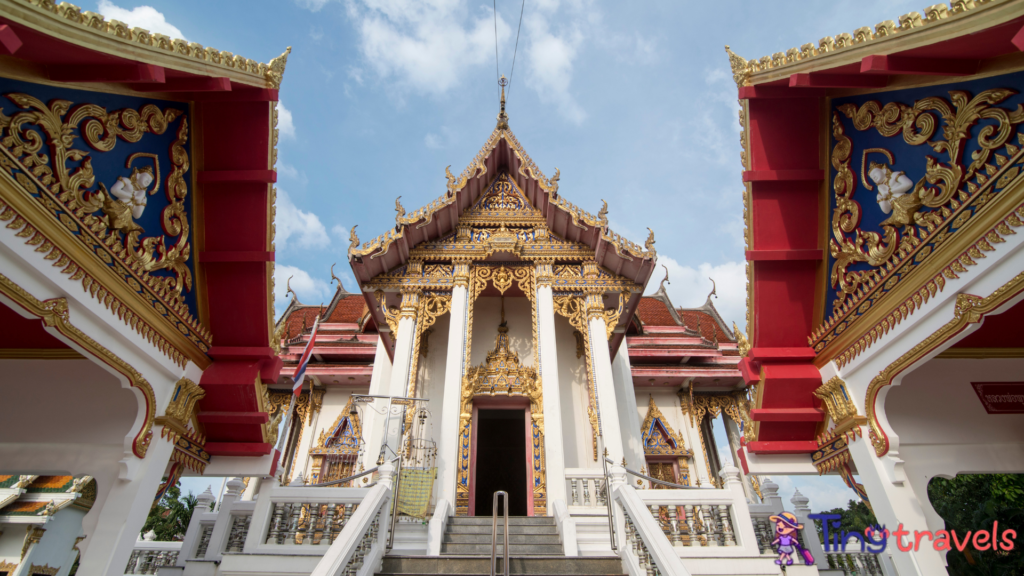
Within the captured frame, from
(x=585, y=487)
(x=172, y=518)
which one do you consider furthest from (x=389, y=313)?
(x=172, y=518)

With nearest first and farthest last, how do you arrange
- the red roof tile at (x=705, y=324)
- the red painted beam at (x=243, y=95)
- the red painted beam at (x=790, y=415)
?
the red painted beam at (x=243, y=95)
the red painted beam at (x=790, y=415)
the red roof tile at (x=705, y=324)

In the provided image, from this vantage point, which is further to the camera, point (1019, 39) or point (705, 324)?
point (705, 324)

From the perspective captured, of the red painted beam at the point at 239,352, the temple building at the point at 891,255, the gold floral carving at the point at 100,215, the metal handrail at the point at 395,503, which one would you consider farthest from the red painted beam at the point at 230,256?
the temple building at the point at 891,255

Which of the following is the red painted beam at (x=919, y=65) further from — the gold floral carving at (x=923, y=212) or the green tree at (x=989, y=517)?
the green tree at (x=989, y=517)

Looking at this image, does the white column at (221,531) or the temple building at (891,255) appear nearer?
the temple building at (891,255)

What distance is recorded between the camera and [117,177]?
372 centimetres

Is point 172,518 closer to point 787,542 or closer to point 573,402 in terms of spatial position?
point 573,402

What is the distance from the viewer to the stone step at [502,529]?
5.31m

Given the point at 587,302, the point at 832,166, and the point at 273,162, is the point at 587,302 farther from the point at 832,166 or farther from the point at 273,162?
the point at 273,162

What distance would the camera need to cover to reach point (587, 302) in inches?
302

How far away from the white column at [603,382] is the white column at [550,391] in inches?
20.6

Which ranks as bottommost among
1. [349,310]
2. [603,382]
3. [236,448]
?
[236,448]

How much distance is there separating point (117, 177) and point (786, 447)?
610 centimetres

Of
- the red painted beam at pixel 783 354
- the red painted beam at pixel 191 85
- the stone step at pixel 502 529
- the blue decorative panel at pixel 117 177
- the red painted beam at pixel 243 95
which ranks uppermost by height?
the red painted beam at pixel 243 95
